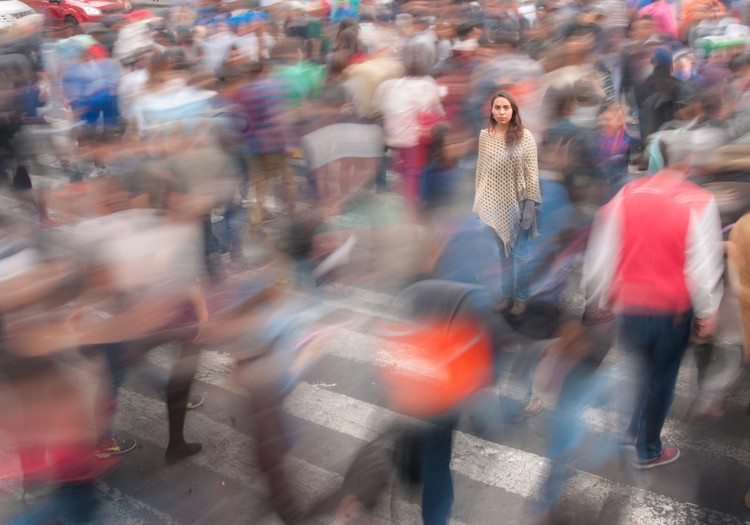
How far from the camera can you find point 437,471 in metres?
3.91

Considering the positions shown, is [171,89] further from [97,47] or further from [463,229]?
[463,229]

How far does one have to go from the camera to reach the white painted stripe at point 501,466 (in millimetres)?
4550

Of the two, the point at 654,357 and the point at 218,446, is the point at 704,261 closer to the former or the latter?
the point at 654,357

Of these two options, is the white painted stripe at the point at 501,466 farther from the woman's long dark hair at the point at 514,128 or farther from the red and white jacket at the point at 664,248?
the woman's long dark hair at the point at 514,128

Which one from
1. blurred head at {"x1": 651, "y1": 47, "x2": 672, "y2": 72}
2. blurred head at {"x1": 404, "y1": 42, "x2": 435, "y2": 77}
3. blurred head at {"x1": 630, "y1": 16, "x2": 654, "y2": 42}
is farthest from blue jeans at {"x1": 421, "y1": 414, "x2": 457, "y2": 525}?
blurred head at {"x1": 630, "y1": 16, "x2": 654, "y2": 42}

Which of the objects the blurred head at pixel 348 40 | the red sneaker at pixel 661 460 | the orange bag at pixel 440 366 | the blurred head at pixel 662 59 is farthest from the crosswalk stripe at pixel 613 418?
the blurred head at pixel 662 59

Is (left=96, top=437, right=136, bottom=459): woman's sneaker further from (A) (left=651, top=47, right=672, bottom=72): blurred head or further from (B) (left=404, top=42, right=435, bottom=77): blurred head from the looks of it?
(A) (left=651, top=47, right=672, bottom=72): blurred head

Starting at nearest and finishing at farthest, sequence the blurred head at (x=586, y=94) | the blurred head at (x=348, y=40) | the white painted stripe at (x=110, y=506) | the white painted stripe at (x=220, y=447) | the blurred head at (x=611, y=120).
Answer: the white painted stripe at (x=110, y=506) < the white painted stripe at (x=220, y=447) < the blurred head at (x=586, y=94) < the blurred head at (x=611, y=120) < the blurred head at (x=348, y=40)

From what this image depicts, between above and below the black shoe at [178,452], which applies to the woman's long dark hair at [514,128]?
above

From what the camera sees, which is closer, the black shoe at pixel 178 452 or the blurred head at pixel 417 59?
the black shoe at pixel 178 452

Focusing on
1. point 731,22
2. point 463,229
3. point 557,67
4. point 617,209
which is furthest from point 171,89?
point 731,22

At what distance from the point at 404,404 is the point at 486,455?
1.58 meters

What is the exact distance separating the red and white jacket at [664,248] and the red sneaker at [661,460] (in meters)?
1.06

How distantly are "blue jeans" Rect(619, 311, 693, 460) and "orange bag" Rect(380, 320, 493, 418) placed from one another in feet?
3.58
